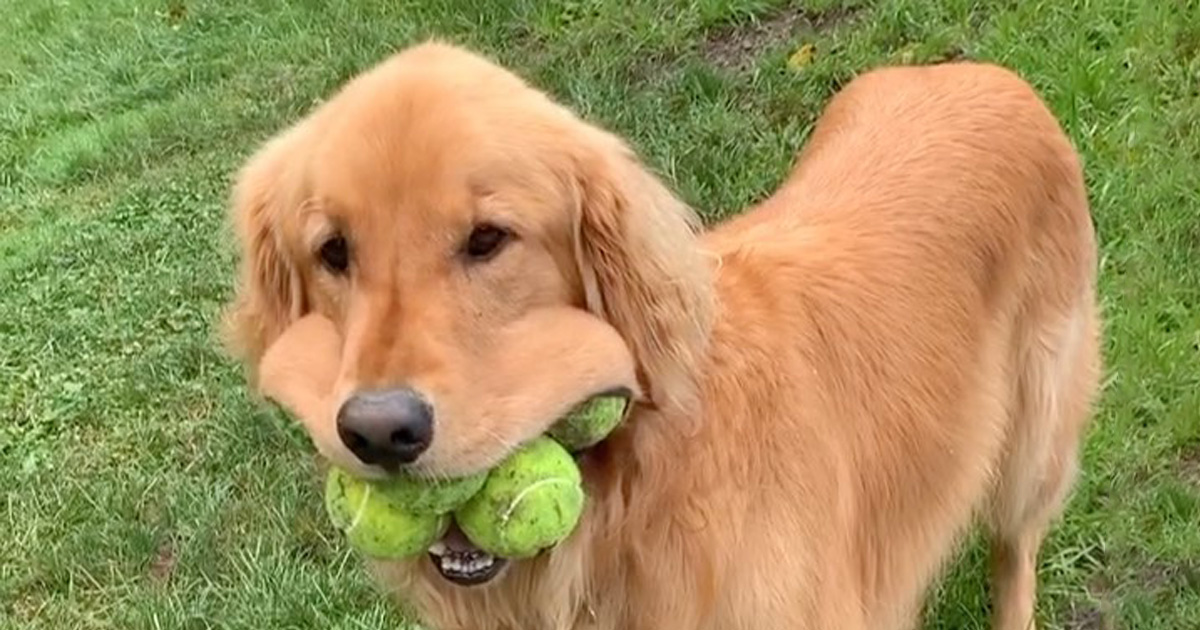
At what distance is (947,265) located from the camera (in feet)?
12.6

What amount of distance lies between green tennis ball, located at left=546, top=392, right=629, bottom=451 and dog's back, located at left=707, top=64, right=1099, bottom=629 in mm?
305

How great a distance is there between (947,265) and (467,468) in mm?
1620

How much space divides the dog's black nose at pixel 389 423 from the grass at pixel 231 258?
3.00 ft

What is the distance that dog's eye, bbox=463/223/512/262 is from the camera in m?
2.70

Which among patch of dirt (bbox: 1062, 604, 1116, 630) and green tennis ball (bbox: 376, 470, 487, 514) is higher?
green tennis ball (bbox: 376, 470, 487, 514)

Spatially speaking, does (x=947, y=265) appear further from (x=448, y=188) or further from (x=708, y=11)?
(x=708, y=11)

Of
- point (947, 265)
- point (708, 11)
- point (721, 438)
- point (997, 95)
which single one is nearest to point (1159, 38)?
point (708, 11)

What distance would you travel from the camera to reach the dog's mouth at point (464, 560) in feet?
9.45

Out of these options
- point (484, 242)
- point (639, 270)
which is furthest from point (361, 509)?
point (639, 270)

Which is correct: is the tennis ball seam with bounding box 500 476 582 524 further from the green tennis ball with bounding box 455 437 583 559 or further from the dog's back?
the dog's back

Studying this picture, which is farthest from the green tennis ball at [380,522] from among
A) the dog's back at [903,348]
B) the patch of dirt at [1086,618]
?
the patch of dirt at [1086,618]

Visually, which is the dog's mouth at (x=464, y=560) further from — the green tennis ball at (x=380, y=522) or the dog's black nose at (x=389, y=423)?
the dog's black nose at (x=389, y=423)

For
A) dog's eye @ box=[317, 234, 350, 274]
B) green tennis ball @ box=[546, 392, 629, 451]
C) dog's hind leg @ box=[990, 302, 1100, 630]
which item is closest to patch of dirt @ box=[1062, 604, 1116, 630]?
dog's hind leg @ box=[990, 302, 1100, 630]

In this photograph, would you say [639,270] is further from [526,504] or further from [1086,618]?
[1086,618]
